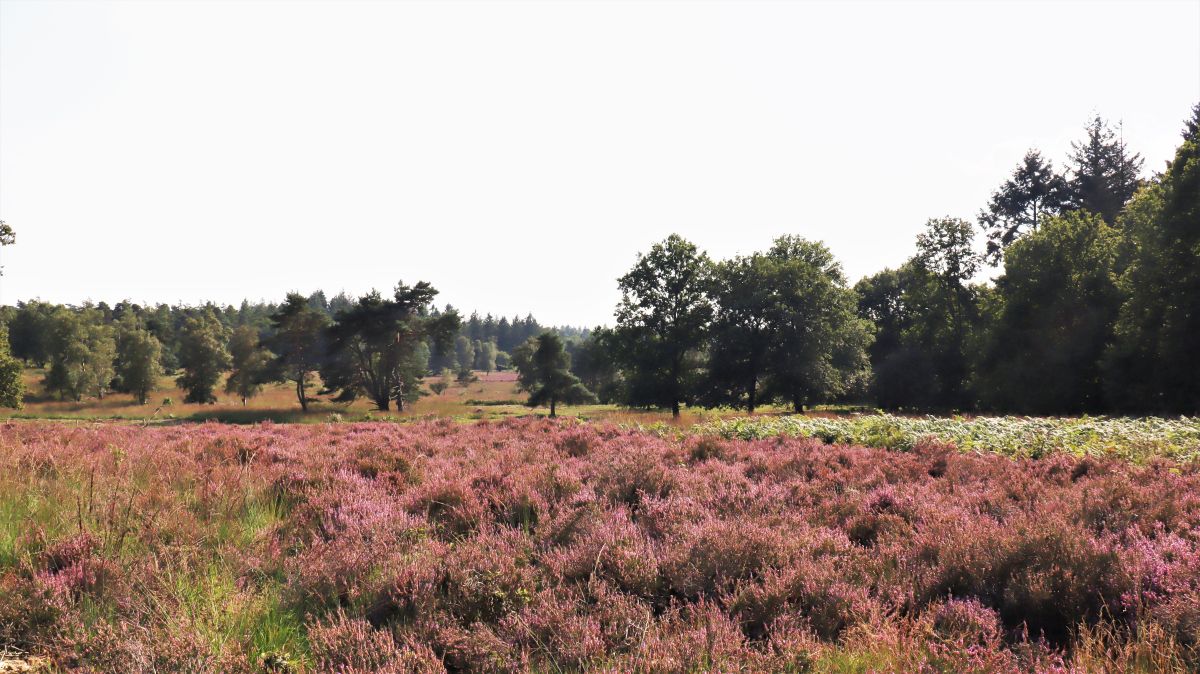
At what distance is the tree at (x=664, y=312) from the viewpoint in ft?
136

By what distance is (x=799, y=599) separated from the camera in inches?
136

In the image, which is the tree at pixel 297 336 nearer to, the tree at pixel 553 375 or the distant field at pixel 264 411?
the distant field at pixel 264 411

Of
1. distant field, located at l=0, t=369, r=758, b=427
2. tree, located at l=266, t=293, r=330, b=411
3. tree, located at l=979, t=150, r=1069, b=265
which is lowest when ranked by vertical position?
distant field, located at l=0, t=369, r=758, b=427

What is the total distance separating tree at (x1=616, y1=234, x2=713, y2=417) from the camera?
41500mm

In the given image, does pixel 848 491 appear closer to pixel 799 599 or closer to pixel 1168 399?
pixel 799 599

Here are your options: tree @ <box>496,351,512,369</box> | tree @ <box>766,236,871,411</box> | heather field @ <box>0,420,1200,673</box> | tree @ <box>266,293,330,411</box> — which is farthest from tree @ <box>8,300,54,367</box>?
heather field @ <box>0,420,1200,673</box>

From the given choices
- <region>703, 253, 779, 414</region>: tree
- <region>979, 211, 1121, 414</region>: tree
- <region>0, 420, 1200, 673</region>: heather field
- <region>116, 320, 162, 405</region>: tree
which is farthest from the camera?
<region>116, 320, 162, 405</region>: tree

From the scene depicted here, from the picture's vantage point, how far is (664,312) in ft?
139

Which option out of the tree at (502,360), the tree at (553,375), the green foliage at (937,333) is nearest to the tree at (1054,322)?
the green foliage at (937,333)

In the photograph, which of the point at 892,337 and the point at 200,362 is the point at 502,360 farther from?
the point at 892,337

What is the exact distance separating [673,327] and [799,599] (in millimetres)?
38491

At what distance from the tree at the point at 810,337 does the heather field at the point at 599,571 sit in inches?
1370

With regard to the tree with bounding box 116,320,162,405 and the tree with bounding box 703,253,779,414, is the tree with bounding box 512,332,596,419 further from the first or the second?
the tree with bounding box 116,320,162,405

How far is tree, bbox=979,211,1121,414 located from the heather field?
30.1m
